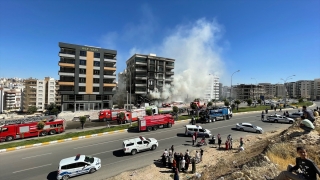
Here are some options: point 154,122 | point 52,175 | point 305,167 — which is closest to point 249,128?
point 154,122

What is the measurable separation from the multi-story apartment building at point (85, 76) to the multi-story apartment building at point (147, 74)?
13.3 m

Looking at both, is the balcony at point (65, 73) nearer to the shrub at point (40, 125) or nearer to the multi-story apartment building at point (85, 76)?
the multi-story apartment building at point (85, 76)

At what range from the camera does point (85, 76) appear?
5600 cm

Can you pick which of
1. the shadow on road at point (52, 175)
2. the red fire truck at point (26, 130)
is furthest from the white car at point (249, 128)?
the red fire truck at point (26, 130)

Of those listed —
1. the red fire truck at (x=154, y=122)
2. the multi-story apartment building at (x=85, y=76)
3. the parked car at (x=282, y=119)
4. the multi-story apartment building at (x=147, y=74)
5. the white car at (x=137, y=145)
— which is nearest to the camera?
the white car at (x=137, y=145)

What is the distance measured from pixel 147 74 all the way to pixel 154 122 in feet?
152

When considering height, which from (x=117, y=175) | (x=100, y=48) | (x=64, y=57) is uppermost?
(x=100, y=48)

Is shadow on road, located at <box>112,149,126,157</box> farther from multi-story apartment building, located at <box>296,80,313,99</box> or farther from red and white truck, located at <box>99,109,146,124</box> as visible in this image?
multi-story apartment building, located at <box>296,80,313,99</box>

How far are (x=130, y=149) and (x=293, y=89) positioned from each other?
204 metres

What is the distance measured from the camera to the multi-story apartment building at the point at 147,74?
237 feet

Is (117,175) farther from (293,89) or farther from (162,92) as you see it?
(293,89)

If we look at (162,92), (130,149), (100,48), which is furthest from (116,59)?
(130,149)

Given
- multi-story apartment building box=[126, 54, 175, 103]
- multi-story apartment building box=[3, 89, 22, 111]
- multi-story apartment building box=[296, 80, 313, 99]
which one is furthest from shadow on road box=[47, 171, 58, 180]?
multi-story apartment building box=[296, 80, 313, 99]

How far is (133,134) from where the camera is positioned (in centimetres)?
2745
